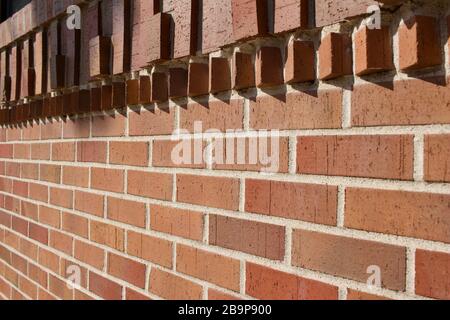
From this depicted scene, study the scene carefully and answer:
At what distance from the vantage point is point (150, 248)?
1.62m

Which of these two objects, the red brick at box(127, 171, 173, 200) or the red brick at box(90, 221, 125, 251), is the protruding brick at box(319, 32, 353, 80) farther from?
the red brick at box(90, 221, 125, 251)

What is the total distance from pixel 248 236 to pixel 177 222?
0.97ft

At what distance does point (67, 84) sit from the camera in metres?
2.10

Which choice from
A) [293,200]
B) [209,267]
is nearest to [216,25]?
[293,200]

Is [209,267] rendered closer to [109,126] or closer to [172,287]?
[172,287]

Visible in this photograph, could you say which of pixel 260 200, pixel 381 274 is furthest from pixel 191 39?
pixel 381 274

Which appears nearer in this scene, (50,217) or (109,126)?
(109,126)

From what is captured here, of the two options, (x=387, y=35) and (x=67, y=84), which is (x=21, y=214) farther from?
(x=387, y=35)

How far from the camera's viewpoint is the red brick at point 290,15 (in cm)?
111

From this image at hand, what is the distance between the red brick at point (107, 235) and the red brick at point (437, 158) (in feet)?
3.52

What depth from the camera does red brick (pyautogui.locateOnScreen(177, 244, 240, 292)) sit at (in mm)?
1320

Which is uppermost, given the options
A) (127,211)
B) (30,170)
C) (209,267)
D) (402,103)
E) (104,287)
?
(402,103)

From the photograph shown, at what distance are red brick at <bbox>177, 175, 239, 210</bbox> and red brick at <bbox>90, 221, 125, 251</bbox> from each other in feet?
1.16

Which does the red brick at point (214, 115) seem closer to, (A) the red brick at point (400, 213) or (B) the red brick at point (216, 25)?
(B) the red brick at point (216, 25)
